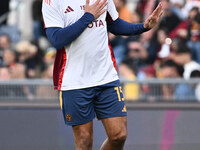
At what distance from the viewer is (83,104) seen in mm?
4449

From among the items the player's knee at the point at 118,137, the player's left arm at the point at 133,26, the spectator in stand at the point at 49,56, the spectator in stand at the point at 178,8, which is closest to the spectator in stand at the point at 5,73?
the spectator in stand at the point at 49,56

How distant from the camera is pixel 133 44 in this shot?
8078 mm

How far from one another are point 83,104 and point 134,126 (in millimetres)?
2344

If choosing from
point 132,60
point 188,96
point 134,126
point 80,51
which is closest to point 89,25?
point 80,51

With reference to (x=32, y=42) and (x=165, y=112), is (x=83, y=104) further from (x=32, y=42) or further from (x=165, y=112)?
(x=32, y=42)

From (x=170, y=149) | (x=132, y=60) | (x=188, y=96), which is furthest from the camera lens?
(x=132, y=60)

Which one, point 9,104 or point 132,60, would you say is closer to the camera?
point 9,104

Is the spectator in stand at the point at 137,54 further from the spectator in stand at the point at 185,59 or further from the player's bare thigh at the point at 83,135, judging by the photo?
the player's bare thigh at the point at 83,135

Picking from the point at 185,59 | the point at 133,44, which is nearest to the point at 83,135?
the point at 185,59

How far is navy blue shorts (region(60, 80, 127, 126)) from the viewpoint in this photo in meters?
4.46

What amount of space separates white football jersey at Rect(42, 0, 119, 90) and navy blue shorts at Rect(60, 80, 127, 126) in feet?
0.19

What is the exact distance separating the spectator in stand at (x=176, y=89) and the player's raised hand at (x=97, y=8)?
2.98 metres

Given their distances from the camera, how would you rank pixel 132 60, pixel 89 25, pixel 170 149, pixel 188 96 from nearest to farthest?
1. pixel 89 25
2. pixel 170 149
3. pixel 188 96
4. pixel 132 60

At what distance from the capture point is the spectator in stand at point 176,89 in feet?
23.1
